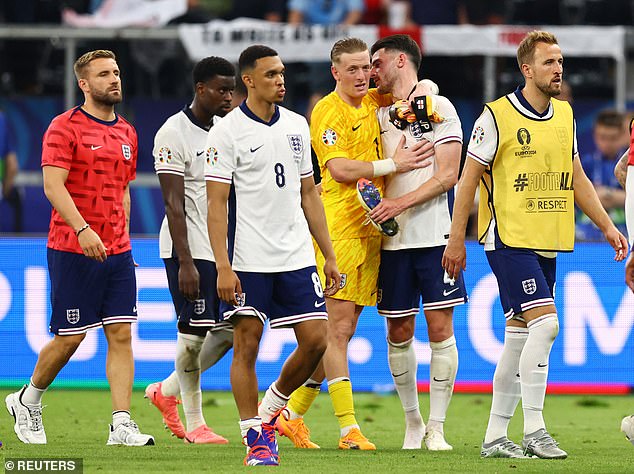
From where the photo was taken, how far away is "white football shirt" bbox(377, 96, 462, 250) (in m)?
9.06

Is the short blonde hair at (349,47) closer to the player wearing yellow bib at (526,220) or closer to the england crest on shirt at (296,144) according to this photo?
the player wearing yellow bib at (526,220)

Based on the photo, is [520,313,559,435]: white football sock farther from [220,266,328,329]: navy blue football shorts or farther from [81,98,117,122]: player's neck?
[81,98,117,122]: player's neck

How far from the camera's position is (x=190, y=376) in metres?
9.67

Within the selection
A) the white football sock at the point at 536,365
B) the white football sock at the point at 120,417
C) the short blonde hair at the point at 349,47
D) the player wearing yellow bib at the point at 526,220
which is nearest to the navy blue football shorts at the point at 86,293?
the white football sock at the point at 120,417

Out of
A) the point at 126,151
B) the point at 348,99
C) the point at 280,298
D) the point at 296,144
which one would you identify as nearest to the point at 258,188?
the point at 296,144

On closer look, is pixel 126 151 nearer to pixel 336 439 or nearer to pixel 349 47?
pixel 349 47

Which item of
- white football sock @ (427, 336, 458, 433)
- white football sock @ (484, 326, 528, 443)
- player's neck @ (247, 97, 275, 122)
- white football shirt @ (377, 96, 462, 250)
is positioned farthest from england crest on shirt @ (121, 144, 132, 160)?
white football sock @ (484, 326, 528, 443)

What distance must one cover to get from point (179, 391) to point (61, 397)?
283 cm

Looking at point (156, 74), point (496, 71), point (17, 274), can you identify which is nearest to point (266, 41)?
point (156, 74)

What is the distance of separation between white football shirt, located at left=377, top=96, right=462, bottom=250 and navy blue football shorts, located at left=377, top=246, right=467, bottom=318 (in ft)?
0.22

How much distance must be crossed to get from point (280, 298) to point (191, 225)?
5.58 ft

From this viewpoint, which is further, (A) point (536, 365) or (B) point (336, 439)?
(B) point (336, 439)

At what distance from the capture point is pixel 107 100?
8914mm

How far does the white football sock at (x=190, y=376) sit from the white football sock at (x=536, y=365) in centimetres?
248
